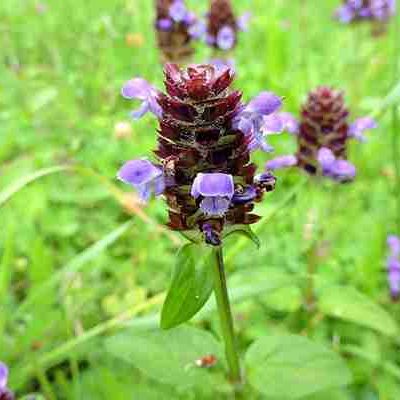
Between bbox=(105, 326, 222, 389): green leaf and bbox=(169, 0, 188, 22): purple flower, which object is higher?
bbox=(169, 0, 188, 22): purple flower

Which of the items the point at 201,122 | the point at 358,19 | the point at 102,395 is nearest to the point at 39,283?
the point at 102,395

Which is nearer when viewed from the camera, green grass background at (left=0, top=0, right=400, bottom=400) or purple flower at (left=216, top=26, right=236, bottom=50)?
green grass background at (left=0, top=0, right=400, bottom=400)

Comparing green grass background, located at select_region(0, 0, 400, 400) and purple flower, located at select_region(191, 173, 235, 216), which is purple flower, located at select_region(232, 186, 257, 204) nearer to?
purple flower, located at select_region(191, 173, 235, 216)

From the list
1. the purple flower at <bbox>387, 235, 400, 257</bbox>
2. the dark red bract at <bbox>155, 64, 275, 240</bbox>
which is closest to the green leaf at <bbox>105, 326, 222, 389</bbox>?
the dark red bract at <bbox>155, 64, 275, 240</bbox>

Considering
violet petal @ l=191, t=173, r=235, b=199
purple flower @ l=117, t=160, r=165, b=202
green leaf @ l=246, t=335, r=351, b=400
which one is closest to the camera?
violet petal @ l=191, t=173, r=235, b=199

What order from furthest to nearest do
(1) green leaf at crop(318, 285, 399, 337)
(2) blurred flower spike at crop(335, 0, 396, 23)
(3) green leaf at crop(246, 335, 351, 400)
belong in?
(2) blurred flower spike at crop(335, 0, 396, 23)
(1) green leaf at crop(318, 285, 399, 337)
(3) green leaf at crop(246, 335, 351, 400)

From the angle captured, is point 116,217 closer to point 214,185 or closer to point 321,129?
point 321,129

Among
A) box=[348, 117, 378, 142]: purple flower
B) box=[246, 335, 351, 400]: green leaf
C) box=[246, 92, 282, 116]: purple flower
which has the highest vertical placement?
box=[246, 92, 282, 116]: purple flower
